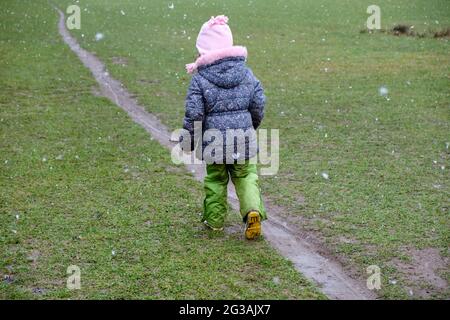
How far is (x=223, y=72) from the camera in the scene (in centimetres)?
540

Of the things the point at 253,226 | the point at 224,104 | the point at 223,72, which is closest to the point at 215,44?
the point at 223,72

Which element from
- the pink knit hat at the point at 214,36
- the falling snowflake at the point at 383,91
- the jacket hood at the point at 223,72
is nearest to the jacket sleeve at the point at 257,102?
the jacket hood at the point at 223,72

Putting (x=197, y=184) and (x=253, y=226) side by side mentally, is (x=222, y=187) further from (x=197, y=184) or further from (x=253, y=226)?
(x=197, y=184)

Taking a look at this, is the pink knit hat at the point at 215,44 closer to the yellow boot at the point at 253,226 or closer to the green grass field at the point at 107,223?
the yellow boot at the point at 253,226

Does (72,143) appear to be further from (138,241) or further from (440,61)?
(440,61)

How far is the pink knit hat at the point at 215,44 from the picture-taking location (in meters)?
5.37

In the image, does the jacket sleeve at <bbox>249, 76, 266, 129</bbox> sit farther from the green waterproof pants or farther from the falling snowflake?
the falling snowflake

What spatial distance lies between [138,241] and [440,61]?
10.5 metres

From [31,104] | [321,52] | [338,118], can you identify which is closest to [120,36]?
[321,52]

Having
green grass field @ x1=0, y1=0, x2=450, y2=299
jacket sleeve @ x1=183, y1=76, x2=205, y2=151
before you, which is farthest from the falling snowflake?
jacket sleeve @ x1=183, y1=76, x2=205, y2=151

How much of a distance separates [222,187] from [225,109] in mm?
677

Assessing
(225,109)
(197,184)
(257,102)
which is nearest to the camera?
(225,109)

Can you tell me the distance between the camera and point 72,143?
8.66m

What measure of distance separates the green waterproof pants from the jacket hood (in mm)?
706
